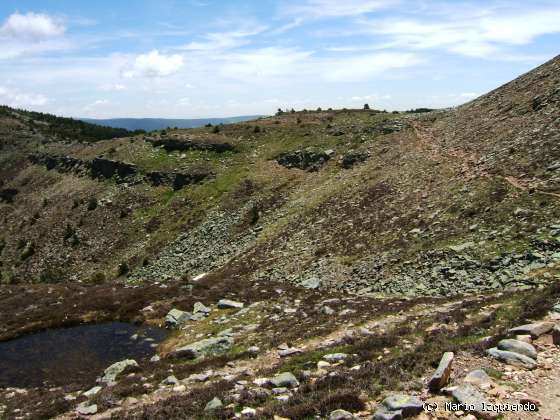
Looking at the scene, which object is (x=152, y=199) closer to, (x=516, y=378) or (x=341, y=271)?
(x=341, y=271)

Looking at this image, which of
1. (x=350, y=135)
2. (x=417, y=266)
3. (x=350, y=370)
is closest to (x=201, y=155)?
(x=350, y=135)

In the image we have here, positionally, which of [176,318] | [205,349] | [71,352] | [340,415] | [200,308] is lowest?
[71,352]

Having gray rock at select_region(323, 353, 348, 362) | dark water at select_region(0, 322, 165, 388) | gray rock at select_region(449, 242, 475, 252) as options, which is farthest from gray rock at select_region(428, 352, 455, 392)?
dark water at select_region(0, 322, 165, 388)

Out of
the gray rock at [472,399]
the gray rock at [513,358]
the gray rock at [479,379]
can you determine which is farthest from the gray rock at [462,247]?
the gray rock at [472,399]

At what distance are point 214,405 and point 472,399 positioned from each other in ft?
21.5

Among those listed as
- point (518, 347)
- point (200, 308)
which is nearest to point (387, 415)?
point (518, 347)

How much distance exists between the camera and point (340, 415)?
10070 mm

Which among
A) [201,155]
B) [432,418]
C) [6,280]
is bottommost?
[6,280]

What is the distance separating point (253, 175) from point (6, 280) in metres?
28.1

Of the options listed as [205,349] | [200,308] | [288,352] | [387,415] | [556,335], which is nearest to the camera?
[387,415]

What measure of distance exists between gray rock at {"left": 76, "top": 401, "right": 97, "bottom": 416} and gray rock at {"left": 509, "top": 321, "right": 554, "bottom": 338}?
1315cm

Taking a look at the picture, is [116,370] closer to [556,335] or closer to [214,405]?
[214,405]

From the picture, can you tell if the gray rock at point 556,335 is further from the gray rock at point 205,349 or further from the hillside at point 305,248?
the gray rock at point 205,349

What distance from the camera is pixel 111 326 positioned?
29.2 m
